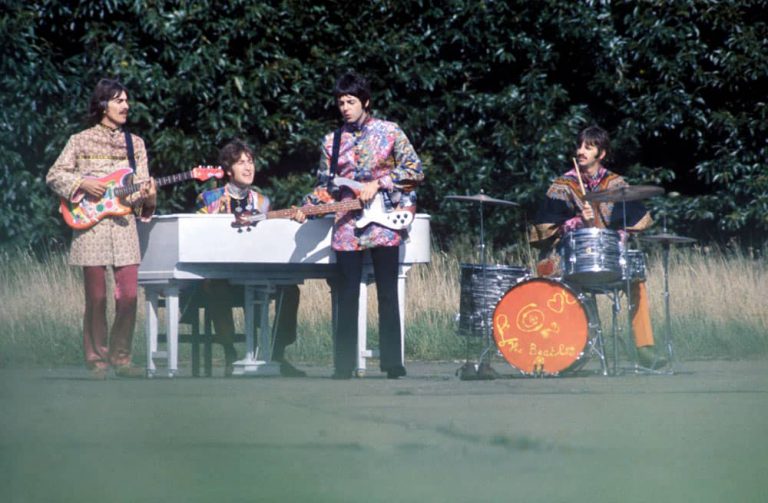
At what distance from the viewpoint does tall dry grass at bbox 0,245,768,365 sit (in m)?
13.6

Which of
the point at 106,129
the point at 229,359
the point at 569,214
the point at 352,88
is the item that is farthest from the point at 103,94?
the point at 569,214

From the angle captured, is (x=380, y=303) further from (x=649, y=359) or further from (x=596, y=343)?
(x=649, y=359)

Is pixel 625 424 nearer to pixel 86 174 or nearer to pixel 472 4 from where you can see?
pixel 86 174

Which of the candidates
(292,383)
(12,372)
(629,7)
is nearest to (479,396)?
(292,383)

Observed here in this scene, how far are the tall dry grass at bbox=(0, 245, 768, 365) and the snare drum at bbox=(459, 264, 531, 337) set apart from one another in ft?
7.07

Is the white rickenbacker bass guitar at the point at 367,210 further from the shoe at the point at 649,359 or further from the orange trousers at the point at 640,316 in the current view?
the shoe at the point at 649,359

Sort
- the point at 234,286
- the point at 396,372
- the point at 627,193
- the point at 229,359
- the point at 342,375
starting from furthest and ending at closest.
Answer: the point at 229,359 → the point at 234,286 → the point at 342,375 → the point at 396,372 → the point at 627,193

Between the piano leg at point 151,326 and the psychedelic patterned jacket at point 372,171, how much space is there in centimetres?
137

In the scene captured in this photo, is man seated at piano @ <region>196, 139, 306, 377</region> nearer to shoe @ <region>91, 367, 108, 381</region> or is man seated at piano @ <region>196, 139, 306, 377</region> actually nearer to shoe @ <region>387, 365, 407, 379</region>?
shoe @ <region>91, 367, 108, 381</region>

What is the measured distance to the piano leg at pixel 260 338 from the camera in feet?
36.2

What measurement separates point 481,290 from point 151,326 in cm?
220

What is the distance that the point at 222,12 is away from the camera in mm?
19750

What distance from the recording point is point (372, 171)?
34.8 ft

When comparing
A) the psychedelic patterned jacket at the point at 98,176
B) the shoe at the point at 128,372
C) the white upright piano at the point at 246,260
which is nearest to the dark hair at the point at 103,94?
the psychedelic patterned jacket at the point at 98,176
